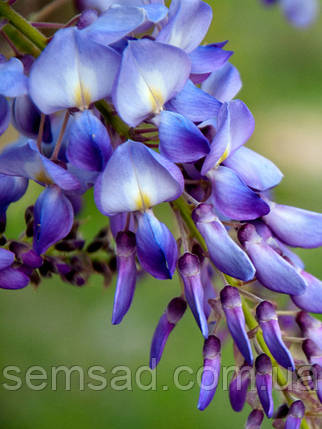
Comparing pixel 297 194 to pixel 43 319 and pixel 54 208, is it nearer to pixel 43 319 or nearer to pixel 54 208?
pixel 43 319

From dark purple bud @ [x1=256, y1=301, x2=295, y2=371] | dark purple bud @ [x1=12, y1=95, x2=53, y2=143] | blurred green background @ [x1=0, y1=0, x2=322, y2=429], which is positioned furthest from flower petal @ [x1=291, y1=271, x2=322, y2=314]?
blurred green background @ [x1=0, y1=0, x2=322, y2=429]

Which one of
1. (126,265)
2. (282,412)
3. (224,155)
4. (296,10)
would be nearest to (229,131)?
(224,155)

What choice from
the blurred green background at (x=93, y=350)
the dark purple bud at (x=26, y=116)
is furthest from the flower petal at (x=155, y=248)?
the blurred green background at (x=93, y=350)

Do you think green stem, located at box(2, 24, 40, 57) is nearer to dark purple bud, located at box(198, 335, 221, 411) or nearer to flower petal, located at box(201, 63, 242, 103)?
flower petal, located at box(201, 63, 242, 103)

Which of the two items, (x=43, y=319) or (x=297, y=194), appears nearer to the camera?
(x=43, y=319)

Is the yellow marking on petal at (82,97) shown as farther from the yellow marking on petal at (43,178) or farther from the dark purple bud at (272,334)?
the dark purple bud at (272,334)

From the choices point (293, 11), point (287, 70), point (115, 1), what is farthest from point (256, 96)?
point (115, 1)
